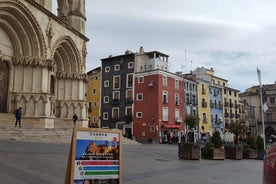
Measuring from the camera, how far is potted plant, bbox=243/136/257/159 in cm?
2192

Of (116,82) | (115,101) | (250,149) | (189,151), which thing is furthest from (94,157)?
(116,82)

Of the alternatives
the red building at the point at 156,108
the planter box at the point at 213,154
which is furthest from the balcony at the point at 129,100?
the planter box at the point at 213,154

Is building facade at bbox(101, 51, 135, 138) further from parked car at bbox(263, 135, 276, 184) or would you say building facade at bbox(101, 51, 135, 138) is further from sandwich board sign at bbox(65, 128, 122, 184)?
parked car at bbox(263, 135, 276, 184)

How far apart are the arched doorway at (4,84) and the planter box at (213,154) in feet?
55.4

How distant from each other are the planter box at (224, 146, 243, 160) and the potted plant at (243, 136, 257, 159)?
1.78 meters

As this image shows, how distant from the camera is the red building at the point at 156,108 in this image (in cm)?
5225

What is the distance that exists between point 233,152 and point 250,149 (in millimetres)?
2826

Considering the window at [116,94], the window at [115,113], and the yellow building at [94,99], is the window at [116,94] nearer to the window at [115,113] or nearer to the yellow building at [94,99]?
the window at [115,113]

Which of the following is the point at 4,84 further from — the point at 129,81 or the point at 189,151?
the point at 129,81

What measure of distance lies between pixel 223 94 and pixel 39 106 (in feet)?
179

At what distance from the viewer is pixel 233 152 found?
1997 centimetres

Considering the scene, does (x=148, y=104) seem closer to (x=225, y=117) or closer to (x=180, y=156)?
(x=225, y=117)

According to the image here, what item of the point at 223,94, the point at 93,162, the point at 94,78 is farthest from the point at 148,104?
the point at 93,162

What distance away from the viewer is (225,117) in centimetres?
7319
